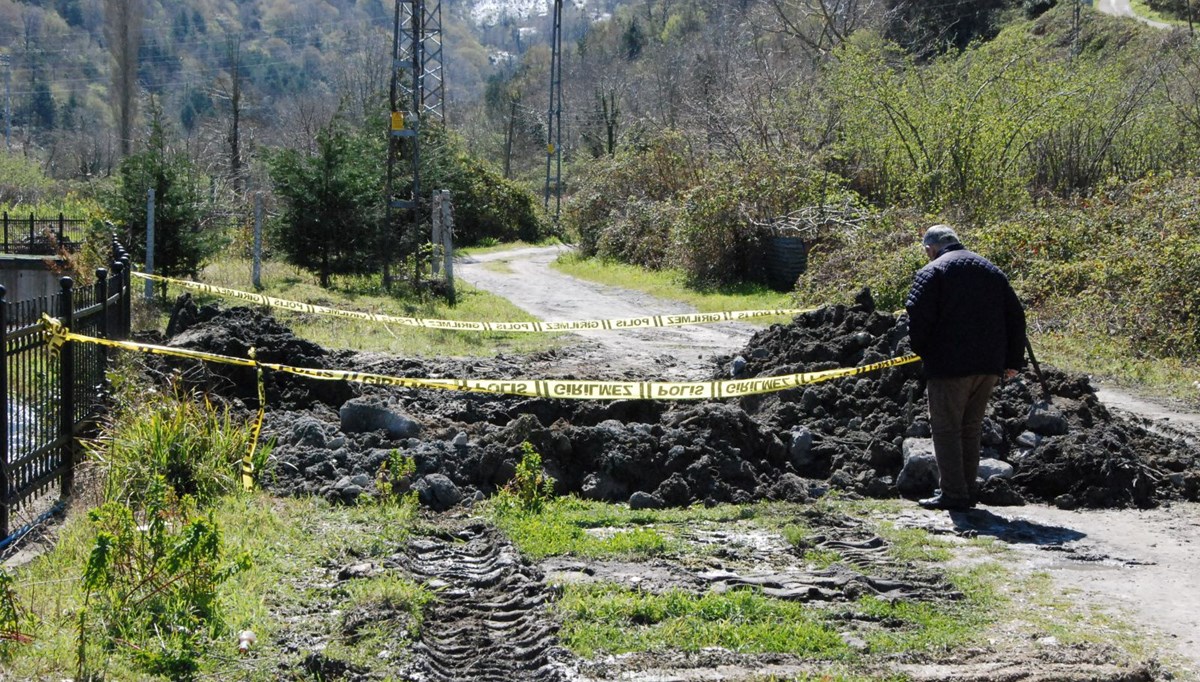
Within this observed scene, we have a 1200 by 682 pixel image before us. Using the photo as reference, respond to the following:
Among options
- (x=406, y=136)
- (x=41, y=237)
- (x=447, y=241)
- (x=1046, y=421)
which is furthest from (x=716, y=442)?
(x=41, y=237)

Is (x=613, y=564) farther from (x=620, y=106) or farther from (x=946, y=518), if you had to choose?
(x=620, y=106)

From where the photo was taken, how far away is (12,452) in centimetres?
776

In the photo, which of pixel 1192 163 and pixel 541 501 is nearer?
pixel 541 501

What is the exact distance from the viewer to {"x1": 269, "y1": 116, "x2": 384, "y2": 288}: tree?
2527cm

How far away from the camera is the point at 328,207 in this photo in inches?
1001

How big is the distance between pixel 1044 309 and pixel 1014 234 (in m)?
2.17

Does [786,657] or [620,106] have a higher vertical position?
[620,106]

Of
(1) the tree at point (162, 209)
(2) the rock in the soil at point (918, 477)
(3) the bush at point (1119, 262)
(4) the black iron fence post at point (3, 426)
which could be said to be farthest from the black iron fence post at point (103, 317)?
(1) the tree at point (162, 209)

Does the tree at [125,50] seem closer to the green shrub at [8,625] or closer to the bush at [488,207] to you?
the bush at [488,207]

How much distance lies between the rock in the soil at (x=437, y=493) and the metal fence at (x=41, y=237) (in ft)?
61.3

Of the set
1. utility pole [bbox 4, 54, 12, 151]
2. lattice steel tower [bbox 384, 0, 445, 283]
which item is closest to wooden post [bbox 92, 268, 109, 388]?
lattice steel tower [bbox 384, 0, 445, 283]

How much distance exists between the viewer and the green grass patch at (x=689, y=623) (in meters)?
5.57

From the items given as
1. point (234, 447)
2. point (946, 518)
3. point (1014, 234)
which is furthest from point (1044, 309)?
point (234, 447)

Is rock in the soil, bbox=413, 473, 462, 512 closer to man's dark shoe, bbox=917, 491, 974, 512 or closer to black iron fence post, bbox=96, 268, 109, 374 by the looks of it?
black iron fence post, bbox=96, 268, 109, 374
